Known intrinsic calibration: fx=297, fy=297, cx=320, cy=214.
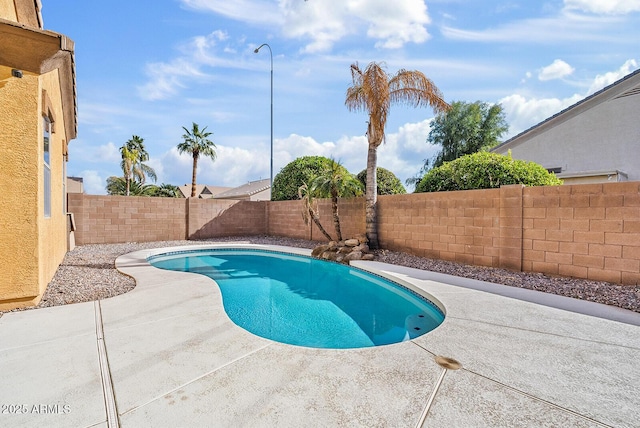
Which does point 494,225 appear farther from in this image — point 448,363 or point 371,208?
point 448,363

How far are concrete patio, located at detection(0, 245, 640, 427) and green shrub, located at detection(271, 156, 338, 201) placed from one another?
1227 cm

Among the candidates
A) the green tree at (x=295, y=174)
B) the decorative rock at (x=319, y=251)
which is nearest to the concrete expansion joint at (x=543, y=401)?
the decorative rock at (x=319, y=251)

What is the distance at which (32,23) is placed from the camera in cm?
439

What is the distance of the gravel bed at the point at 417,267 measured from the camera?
15.2 ft

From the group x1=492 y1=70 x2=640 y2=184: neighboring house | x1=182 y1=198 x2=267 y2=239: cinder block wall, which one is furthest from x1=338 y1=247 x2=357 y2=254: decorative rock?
x1=492 y1=70 x2=640 y2=184: neighboring house

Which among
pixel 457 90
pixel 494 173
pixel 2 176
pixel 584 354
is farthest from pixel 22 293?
pixel 457 90

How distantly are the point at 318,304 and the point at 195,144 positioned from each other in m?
21.6

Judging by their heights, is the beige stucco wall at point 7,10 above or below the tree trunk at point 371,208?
Answer: above

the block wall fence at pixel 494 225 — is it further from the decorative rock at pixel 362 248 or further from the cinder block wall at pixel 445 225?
the decorative rock at pixel 362 248

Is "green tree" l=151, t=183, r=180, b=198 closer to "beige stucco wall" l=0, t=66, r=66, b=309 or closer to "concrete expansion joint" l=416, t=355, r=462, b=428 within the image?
"beige stucco wall" l=0, t=66, r=66, b=309

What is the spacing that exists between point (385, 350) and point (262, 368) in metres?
1.23

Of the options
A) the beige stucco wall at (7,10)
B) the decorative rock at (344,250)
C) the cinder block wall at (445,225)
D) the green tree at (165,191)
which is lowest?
the decorative rock at (344,250)

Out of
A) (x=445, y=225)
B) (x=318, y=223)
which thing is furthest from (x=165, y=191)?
(x=445, y=225)

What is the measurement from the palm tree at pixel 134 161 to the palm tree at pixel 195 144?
7494 millimetres
